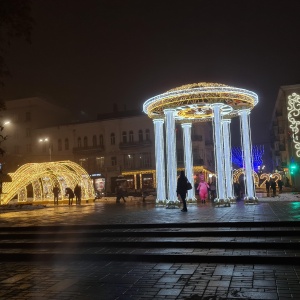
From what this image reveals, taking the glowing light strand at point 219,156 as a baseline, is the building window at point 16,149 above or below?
above

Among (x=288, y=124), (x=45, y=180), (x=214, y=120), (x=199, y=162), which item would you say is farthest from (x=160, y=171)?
(x=199, y=162)

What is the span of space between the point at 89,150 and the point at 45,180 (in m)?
23.3

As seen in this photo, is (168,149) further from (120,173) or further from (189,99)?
(120,173)

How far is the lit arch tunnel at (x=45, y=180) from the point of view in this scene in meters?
27.7

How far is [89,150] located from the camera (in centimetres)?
5669

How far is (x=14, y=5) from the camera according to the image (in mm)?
7125

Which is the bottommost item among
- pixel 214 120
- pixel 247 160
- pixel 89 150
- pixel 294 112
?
pixel 247 160

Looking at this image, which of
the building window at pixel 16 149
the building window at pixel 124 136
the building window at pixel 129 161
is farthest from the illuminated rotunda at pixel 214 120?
the building window at pixel 16 149

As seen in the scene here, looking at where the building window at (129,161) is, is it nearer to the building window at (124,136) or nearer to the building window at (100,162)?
the building window at (124,136)

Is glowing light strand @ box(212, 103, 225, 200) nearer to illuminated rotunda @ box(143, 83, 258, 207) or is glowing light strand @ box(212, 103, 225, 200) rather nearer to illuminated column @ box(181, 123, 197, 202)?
illuminated rotunda @ box(143, 83, 258, 207)

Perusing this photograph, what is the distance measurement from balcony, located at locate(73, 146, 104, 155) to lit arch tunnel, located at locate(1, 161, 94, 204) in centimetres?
2215

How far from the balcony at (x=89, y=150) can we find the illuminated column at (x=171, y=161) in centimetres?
3724

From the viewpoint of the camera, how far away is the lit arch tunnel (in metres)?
27.7

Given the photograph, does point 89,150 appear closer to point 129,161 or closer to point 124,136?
point 124,136
